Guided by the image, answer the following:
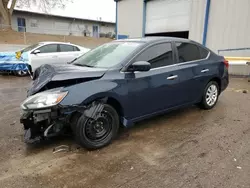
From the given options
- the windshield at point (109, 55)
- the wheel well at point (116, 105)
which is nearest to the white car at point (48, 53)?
the windshield at point (109, 55)

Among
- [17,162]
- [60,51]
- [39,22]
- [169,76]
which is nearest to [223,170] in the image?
[169,76]

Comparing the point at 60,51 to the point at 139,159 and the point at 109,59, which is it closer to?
the point at 109,59

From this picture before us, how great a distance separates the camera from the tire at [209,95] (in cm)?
491

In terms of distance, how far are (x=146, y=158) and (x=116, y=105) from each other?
944mm

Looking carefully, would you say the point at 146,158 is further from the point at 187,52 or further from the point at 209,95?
the point at 209,95

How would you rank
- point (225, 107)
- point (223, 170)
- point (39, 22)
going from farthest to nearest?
1. point (39, 22)
2. point (225, 107)
3. point (223, 170)

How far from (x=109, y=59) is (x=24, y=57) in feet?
23.3

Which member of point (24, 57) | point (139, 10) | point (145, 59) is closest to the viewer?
point (145, 59)

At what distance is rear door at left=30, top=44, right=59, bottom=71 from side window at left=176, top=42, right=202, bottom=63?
22.3ft

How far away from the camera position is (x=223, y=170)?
2.78 meters

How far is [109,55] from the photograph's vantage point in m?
3.96

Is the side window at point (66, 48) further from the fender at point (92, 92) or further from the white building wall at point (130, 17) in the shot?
the fender at point (92, 92)

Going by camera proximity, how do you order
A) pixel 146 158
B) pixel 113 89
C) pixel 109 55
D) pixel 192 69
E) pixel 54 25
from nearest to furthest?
pixel 146 158, pixel 113 89, pixel 109 55, pixel 192 69, pixel 54 25

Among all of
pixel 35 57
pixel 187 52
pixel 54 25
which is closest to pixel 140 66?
pixel 187 52
